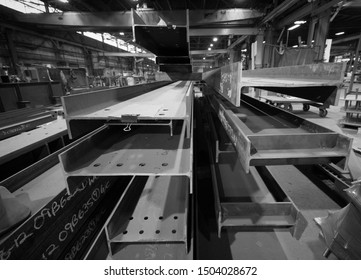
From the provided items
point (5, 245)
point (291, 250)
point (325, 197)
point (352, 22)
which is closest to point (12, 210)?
point (5, 245)

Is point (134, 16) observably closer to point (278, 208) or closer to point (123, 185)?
point (123, 185)

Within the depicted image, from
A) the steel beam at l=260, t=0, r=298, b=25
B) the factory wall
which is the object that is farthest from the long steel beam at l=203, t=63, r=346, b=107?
the factory wall

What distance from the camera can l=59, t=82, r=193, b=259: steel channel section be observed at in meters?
0.89

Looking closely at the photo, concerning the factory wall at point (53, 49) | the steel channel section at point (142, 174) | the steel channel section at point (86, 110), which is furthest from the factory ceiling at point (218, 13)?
the steel channel section at point (142, 174)

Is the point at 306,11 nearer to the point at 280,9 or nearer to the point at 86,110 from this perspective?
the point at 280,9

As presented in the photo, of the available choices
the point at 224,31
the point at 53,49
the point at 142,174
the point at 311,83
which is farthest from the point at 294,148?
the point at 53,49

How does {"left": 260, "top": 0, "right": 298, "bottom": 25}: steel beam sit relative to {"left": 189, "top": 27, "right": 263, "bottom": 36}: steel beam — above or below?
below

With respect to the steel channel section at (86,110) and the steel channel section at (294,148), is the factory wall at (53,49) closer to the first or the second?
the steel channel section at (86,110)

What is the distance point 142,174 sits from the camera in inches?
33.0

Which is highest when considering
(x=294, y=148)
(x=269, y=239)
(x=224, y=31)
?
(x=224, y=31)

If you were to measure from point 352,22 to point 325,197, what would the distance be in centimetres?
919

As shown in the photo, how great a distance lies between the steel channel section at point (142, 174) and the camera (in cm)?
89

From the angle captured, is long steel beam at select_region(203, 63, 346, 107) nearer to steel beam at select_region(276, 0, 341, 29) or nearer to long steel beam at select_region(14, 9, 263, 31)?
steel beam at select_region(276, 0, 341, 29)

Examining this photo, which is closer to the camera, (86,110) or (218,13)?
(86,110)
